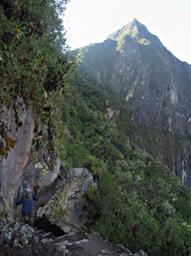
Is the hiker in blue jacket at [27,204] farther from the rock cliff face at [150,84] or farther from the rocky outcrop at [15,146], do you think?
the rock cliff face at [150,84]

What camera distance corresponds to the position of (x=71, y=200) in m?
16.8

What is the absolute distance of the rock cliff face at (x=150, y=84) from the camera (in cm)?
12975

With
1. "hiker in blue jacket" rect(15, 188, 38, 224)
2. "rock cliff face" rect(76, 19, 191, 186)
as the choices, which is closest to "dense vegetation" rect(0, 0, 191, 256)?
"hiker in blue jacket" rect(15, 188, 38, 224)

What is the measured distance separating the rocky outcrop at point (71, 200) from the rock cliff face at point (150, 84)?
100274 mm

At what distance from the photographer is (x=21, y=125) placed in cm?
1107

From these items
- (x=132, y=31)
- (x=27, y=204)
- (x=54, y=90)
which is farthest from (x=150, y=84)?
(x=27, y=204)

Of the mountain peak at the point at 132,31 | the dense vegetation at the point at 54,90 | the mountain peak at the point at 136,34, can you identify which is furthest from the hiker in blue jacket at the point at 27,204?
the mountain peak at the point at 132,31

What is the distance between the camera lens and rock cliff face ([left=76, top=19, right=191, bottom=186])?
12975 centimetres

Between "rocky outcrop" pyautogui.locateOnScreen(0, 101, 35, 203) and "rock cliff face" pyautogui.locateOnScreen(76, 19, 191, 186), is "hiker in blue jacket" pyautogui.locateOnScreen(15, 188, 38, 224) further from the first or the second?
"rock cliff face" pyautogui.locateOnScreen(76, 19, 191, 186)

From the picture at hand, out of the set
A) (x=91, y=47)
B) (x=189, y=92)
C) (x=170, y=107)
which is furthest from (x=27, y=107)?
(x=189, y=92)

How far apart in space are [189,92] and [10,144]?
17008 centimetres

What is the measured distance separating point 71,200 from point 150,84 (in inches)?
5430

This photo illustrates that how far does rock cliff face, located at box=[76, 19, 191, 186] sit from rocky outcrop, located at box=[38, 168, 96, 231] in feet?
329

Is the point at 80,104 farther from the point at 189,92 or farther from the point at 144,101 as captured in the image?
the point at 189,92
